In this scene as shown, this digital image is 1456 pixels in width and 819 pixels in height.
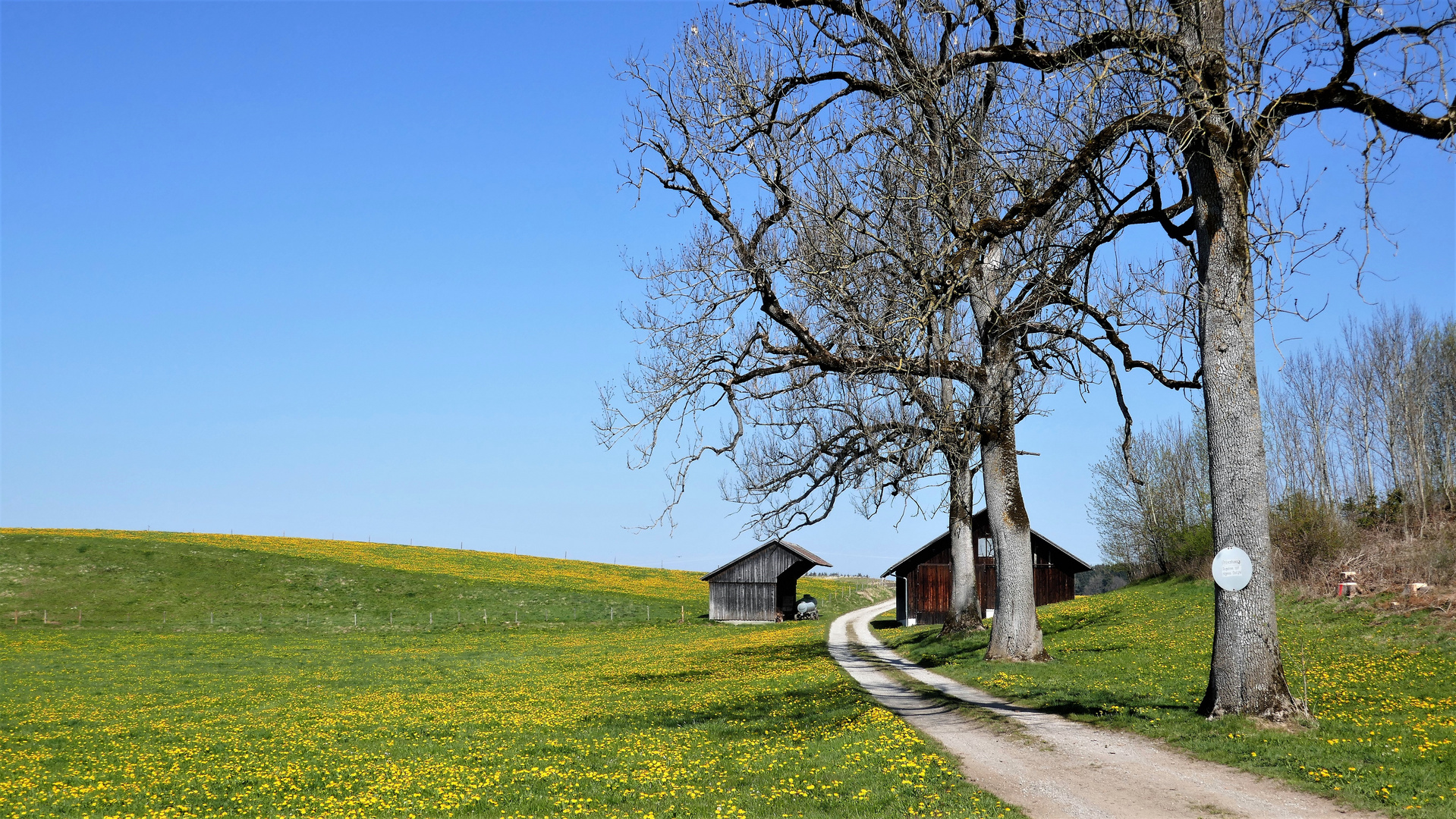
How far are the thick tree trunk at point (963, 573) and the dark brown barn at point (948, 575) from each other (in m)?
21.0

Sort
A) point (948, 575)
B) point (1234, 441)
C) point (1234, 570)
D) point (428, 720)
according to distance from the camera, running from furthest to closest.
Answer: point (948, 575)
point (428, 720)
point (1234, 441)
point (1234, 570)

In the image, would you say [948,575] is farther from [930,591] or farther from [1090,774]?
[1090,774]

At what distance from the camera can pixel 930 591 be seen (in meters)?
53.8

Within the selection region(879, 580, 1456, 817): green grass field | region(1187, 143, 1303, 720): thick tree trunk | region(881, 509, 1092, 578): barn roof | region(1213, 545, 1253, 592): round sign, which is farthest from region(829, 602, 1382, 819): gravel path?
region(881, 509, 1092, 578): barn roof

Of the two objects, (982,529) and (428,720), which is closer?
(428,720)

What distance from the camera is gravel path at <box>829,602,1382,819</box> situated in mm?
9438

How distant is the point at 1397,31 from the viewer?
452 inches

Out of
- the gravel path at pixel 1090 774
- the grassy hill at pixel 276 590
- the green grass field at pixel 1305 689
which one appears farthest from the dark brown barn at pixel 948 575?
the gravel path at pixel 1090 774

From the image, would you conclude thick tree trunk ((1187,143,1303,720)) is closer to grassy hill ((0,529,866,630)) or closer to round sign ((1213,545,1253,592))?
round sign ((1213,545,1253,592))

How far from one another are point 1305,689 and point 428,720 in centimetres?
1792

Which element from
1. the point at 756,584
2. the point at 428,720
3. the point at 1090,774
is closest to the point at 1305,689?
the point at 1090,774

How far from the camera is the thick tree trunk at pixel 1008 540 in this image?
21547 mm

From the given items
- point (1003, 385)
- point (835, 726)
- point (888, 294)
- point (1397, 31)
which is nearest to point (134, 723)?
point (835, 726)

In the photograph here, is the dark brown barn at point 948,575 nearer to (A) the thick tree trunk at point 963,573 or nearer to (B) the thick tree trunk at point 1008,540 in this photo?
(A) the thick tree trunk at point 963,573
